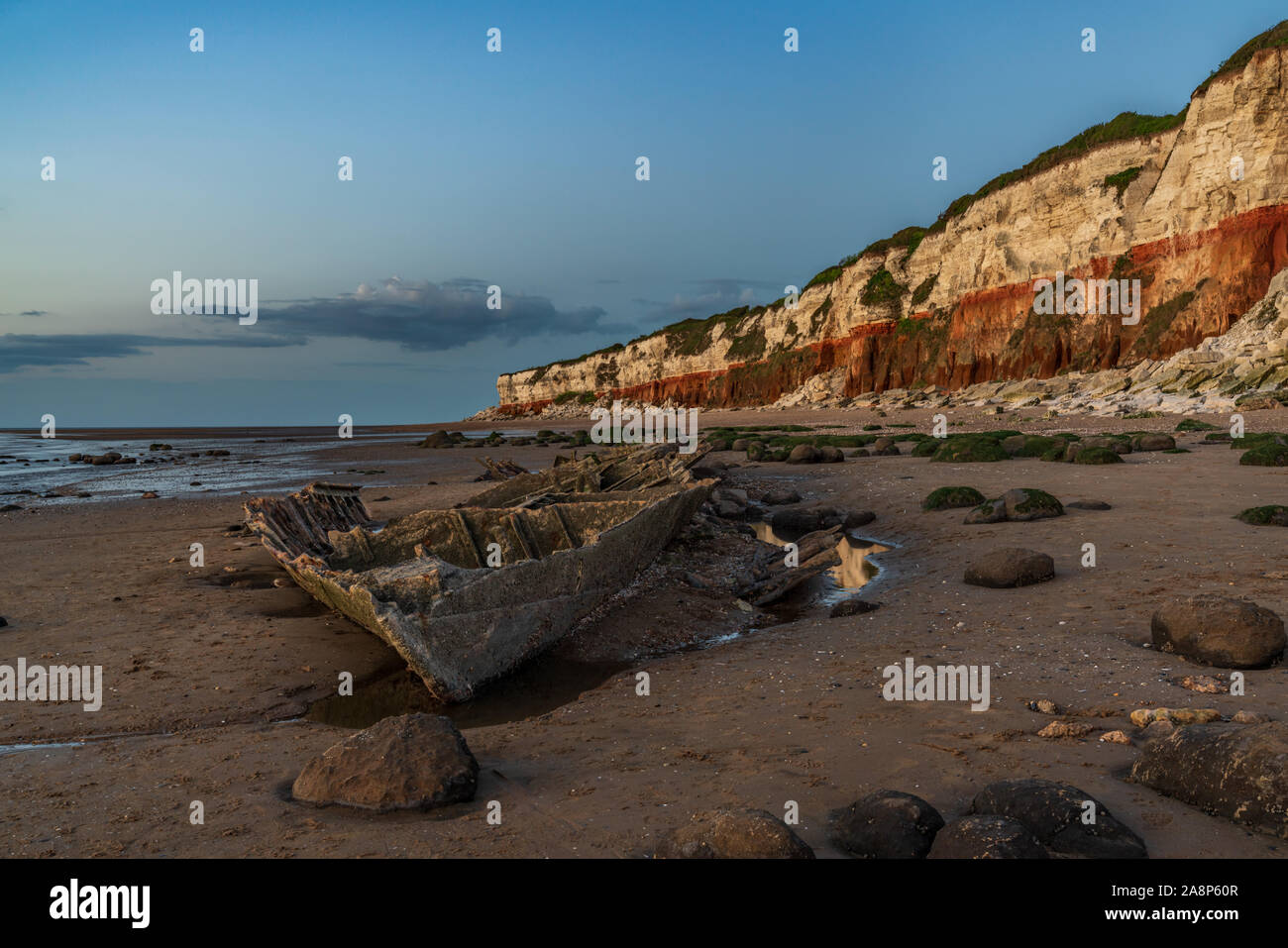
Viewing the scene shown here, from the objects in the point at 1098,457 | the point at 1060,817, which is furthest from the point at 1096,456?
the point at 1060,817

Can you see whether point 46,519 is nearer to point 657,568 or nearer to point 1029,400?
point 657,568

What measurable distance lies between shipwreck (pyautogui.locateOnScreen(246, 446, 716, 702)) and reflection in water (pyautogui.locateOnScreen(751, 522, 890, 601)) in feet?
7.80

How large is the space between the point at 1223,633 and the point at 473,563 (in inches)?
344

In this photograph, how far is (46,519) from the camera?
18375mm

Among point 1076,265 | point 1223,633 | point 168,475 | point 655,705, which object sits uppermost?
point 1076,265

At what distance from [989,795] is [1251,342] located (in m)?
38.9

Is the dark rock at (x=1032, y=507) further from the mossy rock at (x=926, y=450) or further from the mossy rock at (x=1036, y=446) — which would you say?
the mossy rock at (x=926, y=450)

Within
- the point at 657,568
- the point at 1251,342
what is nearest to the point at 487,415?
the point at 1251,342

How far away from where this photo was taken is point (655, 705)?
6383mm

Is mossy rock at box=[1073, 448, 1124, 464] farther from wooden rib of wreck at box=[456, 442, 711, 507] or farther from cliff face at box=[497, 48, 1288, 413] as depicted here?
cliff face at box=[497, 48, 1288, 413]

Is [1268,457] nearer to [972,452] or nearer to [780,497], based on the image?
[972,452]

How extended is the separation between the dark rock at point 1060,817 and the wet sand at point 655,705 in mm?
209

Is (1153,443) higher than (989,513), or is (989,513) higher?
(1153,443)

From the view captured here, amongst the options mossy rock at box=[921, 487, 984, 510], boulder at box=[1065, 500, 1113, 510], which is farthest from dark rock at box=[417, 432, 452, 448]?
boulder at box=[1065, 500, 1113, 510]
